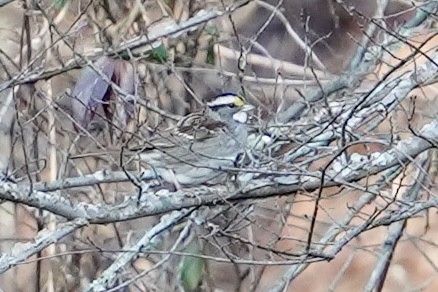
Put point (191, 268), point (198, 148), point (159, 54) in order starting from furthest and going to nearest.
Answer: point (191, 268), point (159, 54), point (198, 148)

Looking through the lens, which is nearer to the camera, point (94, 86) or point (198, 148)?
point (198, 148)

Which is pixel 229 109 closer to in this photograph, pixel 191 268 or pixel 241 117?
pixel 241 117

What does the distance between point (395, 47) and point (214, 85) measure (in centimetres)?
147

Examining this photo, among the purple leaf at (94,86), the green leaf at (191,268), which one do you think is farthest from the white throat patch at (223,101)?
the green leaf at (191,268)

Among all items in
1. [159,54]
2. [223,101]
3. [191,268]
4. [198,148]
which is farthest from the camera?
[191,268]

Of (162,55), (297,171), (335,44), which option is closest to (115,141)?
(162,55)

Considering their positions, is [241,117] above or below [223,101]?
below

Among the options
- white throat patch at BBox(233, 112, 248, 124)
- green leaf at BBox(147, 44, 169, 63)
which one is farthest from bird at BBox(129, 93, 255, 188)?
green leaf at BBox(147, 44, 169, 63)

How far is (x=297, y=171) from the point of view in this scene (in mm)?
3805

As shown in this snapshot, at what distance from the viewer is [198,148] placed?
4.66 meters

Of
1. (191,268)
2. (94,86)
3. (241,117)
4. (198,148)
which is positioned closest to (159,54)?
(94,86)

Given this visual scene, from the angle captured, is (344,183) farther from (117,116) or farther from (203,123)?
(117,116)

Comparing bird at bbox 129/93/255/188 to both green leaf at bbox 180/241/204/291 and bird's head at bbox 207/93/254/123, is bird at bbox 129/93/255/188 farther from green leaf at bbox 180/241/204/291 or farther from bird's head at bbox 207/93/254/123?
green leaf at bbox 180/241/204/291

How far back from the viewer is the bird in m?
4.11
